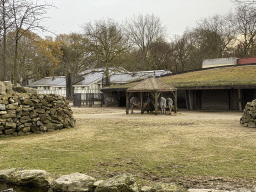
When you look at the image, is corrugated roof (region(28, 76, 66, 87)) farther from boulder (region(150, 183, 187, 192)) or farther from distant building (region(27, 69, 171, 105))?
boulder (region(150, 183, 187, 192))

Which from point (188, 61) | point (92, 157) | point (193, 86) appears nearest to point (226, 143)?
point (92, 157)

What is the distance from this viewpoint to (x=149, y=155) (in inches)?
320

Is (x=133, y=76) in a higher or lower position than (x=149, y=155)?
higher

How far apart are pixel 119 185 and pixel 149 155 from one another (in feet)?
9.45

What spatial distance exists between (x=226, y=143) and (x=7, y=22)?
12.1m

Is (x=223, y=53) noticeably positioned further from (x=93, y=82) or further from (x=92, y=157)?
(x=92, y=157)

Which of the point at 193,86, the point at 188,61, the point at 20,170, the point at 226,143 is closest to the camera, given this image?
the point at 20,170

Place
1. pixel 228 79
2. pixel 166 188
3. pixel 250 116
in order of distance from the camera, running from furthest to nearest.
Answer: pixel 228 79
pixel 250 116
pixel 166 188

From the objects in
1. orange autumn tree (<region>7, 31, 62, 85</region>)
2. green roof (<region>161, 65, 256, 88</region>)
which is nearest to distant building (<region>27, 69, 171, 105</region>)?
orange autumn tree (<region>7, 31, 62, 85</region>)

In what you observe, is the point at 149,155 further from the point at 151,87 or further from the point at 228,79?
the point at 228,79

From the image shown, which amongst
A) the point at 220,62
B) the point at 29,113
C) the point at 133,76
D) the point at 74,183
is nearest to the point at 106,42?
Result: the point at 133,76

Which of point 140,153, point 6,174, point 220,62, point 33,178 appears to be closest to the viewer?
point 33,178

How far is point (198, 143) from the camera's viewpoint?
384 inches

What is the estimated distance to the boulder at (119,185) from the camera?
17.5 ft
